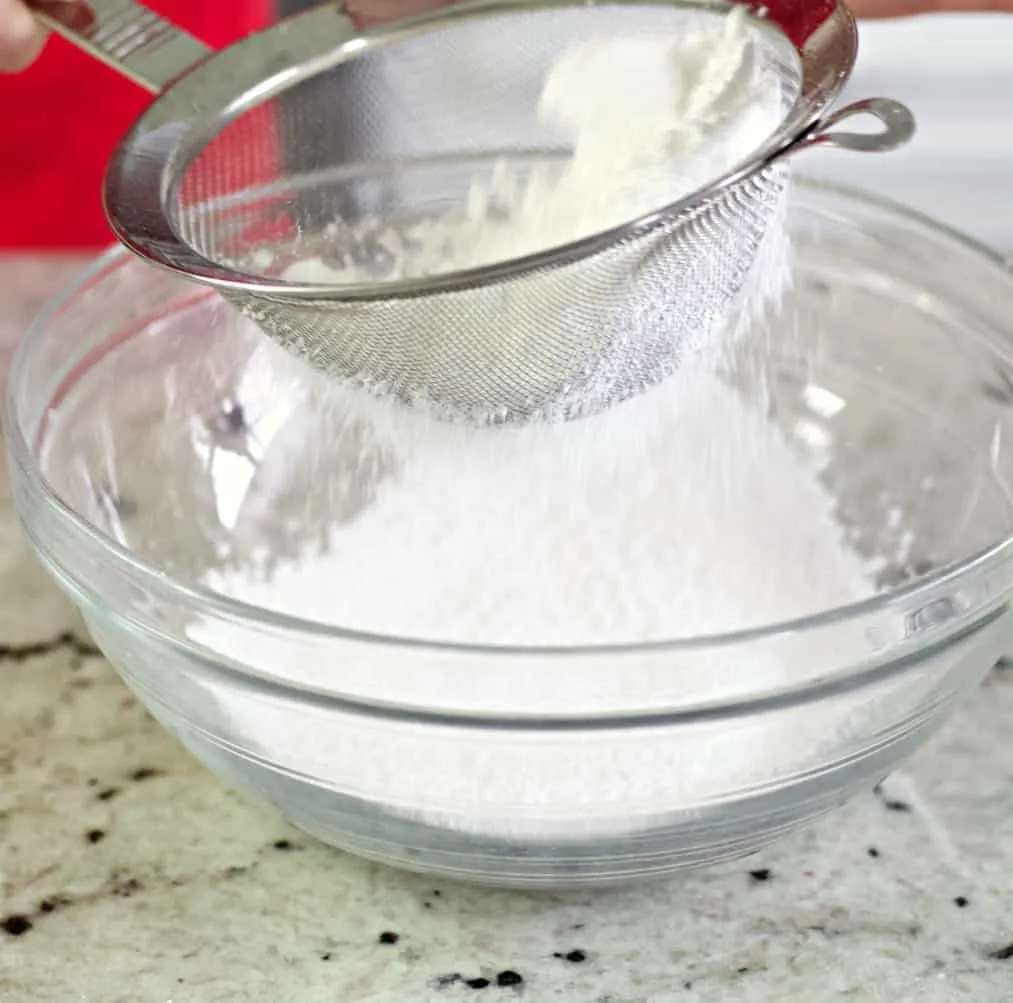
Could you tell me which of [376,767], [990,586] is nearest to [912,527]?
[990,586]

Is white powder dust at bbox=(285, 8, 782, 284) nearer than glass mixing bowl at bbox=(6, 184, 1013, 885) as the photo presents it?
No

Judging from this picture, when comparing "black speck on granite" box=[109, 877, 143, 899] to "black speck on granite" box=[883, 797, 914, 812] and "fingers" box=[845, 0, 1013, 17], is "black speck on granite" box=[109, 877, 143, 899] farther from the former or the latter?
"fingers" box=[845, 0, 1013, 17]

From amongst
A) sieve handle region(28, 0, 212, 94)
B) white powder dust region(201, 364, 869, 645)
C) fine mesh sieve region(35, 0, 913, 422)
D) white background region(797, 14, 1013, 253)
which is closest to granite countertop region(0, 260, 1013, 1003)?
white powder dust region(201, 364, 869, 645)

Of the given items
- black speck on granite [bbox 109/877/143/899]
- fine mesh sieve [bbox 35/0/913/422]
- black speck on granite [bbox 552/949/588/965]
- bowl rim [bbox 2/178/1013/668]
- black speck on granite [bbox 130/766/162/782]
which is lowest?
black speck on granite [bbox 109/877/143/899]

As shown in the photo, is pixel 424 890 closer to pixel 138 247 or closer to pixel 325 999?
pixel 325 999

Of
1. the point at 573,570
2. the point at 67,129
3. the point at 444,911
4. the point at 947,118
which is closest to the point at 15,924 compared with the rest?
the point at 444,911

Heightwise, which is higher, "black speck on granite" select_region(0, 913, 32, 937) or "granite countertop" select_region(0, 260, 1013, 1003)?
"granite countertop" select_region(0, 260, 1013, 1003)

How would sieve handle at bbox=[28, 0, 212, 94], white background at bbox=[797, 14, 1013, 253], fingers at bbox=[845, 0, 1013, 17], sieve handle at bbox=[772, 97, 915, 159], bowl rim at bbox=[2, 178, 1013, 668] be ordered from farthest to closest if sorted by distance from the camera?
white background at bbox=[797, 14, 1013, 253] → fingers at bbox=[845, 0, 1013, 17] → sieve handle at bbox=[28, 0, 212, 94] → sieve handle at bbox=[772, 97, 915, 159] → bowl rim at bbox=[2, 178, 1013, 668]

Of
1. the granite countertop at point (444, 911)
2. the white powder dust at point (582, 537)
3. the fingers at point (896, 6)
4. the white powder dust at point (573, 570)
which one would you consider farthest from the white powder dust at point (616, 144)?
the granite countertop at point (444, 911)
